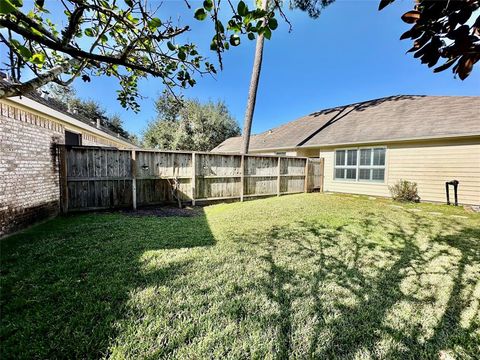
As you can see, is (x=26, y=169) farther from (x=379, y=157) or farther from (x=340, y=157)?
(x=379, y=157)

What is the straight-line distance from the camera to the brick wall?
13.0 ft

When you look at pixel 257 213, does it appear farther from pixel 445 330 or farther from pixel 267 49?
pixel 267 49

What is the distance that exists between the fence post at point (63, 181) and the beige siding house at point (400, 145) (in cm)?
1039

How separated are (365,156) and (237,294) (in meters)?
10.3

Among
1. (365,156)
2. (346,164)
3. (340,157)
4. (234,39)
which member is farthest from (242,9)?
(340,157)

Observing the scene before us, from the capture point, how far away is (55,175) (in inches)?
217

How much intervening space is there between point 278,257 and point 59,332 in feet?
8.59

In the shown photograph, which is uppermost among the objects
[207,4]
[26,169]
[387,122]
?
[387,122]

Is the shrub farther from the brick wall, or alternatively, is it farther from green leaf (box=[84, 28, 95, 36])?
the brick wall

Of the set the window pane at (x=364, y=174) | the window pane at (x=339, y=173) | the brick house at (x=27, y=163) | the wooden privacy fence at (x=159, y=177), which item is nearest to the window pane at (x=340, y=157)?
the window pane at (x=339, y=173)

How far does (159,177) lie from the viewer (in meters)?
7.07

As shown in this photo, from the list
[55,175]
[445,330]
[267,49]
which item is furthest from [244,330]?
[267,49]

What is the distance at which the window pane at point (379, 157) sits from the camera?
9.90 metres

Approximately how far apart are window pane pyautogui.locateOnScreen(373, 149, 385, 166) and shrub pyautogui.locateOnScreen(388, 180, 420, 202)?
1210 millimetres
